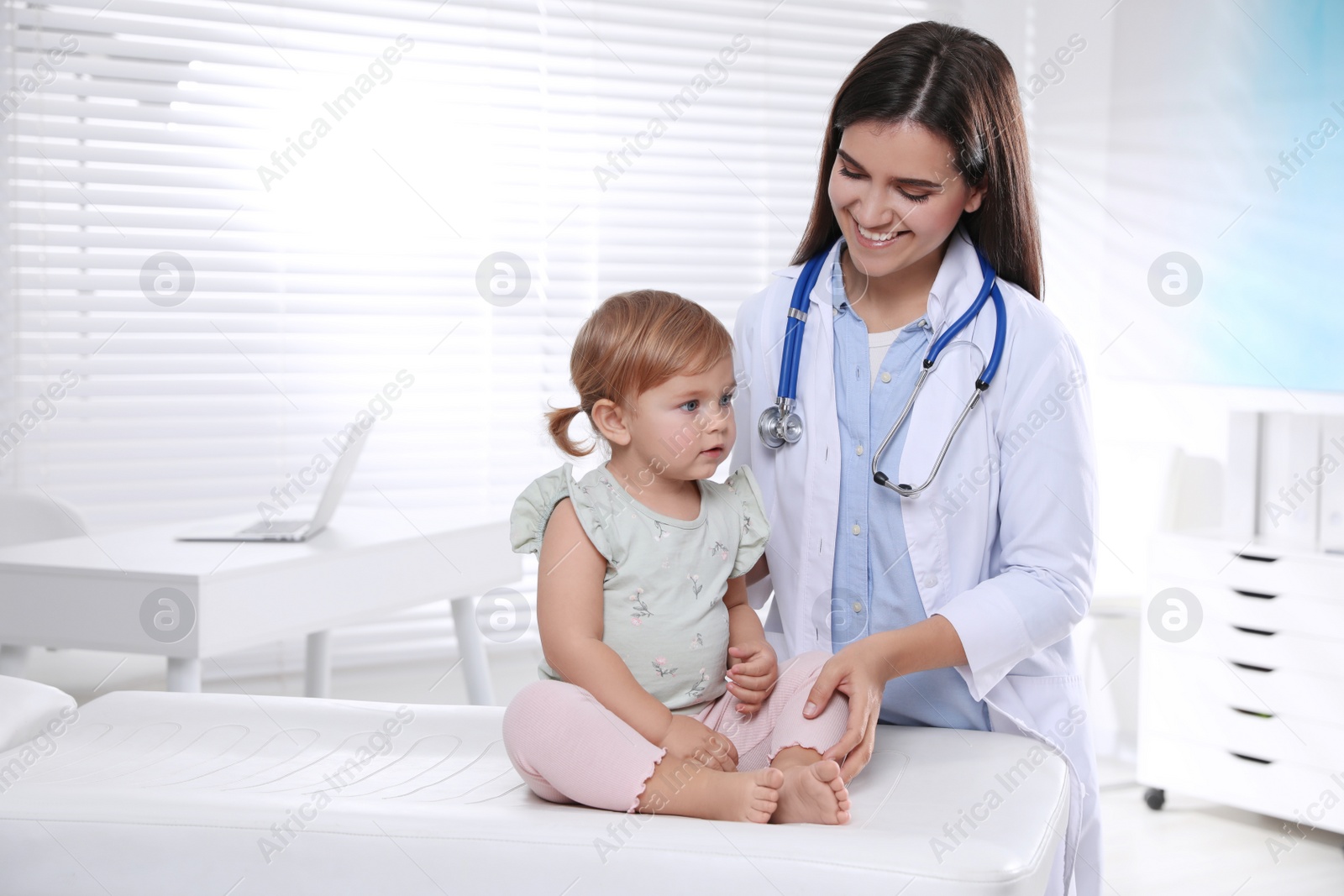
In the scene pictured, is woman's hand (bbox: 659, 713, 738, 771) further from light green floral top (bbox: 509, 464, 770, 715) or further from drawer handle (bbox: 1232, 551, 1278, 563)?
drawer handle (bbox: 1232, 551, 1278, 563)

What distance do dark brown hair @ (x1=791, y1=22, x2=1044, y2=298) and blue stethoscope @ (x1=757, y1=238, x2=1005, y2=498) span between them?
0.05m

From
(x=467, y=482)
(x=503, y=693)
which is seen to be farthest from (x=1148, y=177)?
(x=503, y=693)

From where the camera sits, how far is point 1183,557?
8.78 feet

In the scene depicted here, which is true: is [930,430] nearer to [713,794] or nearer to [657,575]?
Answer: [657,575]

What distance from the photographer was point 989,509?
1330 millimetres

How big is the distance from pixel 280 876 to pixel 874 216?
0.88 meters

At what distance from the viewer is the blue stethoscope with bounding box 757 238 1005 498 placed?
4.28ft

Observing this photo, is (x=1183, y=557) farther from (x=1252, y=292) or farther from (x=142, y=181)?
(x=142, y=181)

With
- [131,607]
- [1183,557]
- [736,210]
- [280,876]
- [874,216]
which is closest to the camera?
[280,876]

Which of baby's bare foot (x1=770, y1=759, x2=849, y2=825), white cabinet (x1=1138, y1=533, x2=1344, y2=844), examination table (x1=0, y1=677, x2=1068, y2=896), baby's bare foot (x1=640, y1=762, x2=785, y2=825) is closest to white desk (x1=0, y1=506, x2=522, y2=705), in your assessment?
examination table (x1=0, y1=677, x2=1068, y2=896)

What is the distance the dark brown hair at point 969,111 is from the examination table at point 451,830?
Result: 58cm

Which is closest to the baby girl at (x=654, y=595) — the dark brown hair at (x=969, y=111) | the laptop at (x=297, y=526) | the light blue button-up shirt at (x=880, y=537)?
the light blue button-up shirt at (x=880, y=537)

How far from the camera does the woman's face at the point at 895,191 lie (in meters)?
1.24

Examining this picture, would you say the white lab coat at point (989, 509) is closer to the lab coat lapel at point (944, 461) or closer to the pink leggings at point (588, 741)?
the lab coat lapel at point (944, 461)
